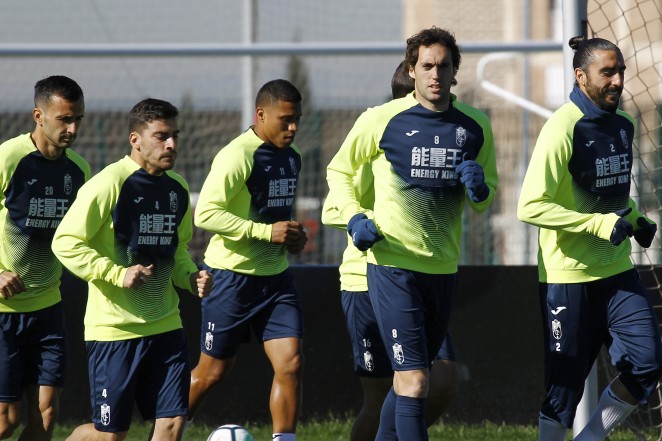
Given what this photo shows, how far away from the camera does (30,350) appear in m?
6.53

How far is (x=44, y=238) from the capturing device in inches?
255

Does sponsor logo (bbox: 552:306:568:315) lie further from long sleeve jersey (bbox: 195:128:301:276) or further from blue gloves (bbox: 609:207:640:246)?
long sleeve jersey (bbox: 195:128:301:276)

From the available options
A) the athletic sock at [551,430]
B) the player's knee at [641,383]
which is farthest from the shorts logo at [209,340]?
the player's knee at [641,383]

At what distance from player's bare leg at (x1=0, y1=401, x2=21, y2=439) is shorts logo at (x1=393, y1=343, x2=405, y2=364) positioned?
206cm

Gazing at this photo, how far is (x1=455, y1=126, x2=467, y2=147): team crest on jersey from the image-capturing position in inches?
234

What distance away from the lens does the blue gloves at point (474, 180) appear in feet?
18.6

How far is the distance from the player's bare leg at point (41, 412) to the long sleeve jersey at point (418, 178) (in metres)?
1.85

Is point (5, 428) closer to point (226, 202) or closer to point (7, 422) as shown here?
point (7, 422)

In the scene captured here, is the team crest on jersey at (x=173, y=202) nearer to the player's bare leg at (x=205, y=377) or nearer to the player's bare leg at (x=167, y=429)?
the player's bare leg at (x=167, y=429)

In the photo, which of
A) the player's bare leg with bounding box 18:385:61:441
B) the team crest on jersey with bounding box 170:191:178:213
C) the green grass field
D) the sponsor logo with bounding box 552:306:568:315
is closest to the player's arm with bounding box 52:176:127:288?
the team crest on jersey with bounding box 170:191:178:213

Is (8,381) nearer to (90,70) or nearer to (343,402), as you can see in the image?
(343,402)

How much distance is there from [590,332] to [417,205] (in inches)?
44.9

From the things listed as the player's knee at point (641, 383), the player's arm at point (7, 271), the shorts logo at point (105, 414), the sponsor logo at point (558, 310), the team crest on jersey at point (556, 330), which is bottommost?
the shorts logo at point (105, 414)

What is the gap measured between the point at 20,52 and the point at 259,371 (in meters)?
2.83
